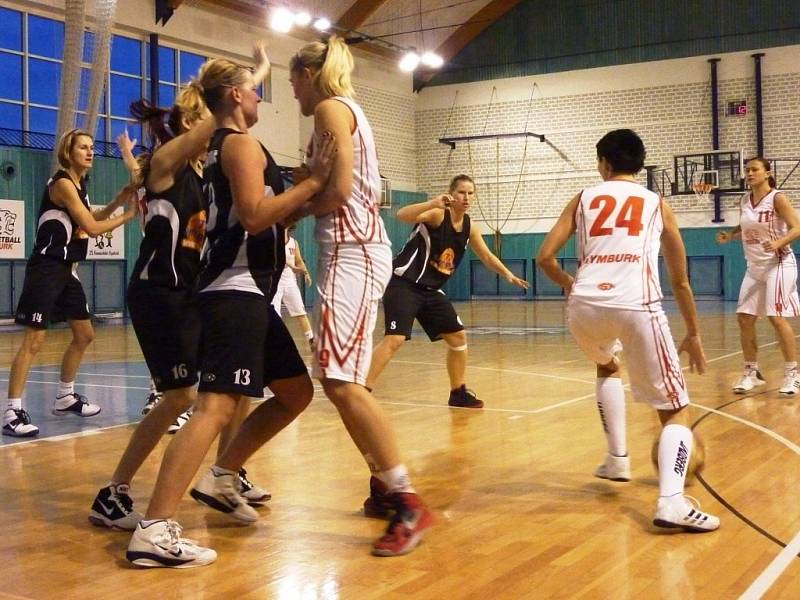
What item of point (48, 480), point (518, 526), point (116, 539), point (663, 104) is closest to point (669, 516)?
point (518, 526)

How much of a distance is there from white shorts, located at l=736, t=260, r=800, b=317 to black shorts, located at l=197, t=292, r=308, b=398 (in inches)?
224

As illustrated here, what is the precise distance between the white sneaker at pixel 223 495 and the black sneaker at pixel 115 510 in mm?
270

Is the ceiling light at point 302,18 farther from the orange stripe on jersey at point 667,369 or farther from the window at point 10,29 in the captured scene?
the orange stripe on jersey at point 667,369

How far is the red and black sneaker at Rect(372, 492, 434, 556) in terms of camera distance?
3.47 meters

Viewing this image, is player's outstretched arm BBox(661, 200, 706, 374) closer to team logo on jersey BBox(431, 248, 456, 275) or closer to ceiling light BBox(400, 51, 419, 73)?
team logo on jersey BBox(431, 248, 456, 275)

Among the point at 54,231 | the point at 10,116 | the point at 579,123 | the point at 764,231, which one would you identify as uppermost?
the point at 579,123

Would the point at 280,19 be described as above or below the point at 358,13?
below

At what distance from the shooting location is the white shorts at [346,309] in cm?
349

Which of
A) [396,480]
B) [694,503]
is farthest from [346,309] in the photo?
[694,503]

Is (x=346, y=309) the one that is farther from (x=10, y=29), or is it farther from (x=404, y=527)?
(x=10, y=29)

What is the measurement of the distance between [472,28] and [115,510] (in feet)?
88.7

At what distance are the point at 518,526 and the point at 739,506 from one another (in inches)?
40.1

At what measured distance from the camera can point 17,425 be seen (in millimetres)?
6242

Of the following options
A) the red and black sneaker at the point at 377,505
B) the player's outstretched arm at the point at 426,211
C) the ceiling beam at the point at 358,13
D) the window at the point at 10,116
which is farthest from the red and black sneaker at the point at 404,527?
the ceiling beam at the point at 358,13
